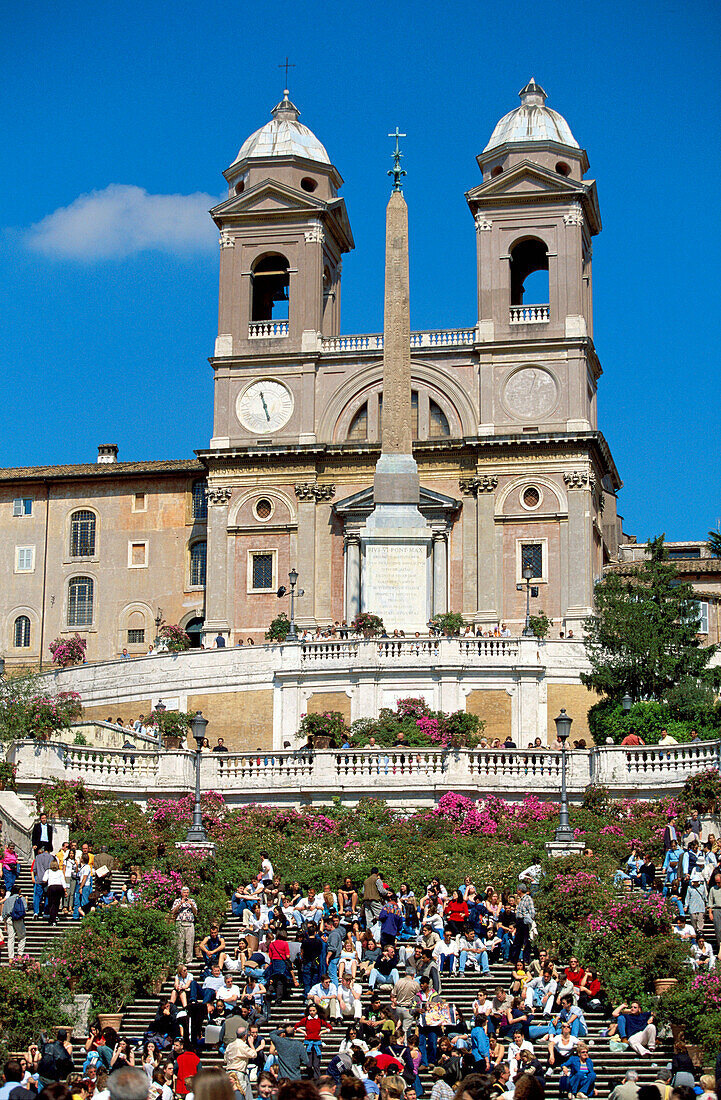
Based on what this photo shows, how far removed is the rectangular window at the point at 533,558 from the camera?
64.0 meters

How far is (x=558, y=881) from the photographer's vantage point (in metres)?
28.2

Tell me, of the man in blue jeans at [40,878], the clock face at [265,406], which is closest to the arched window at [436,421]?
the clock face at [265,406]

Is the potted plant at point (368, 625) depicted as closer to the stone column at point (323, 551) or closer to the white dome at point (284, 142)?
the stone column at point (323, 551)

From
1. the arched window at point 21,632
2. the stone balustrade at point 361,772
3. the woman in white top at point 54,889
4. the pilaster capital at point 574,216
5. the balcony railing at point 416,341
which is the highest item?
the pilaster capital at point 574,216

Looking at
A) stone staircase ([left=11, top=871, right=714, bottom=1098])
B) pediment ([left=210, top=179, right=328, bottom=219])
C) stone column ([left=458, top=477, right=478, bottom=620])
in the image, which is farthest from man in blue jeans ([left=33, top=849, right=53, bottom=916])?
pediment ([left=210, top=179, right=328, bottom=219])

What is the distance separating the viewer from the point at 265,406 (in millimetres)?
68062

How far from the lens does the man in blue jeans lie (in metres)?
29.0

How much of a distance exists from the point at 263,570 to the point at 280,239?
13420 mm

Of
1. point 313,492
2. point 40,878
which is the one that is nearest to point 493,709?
point 313,492

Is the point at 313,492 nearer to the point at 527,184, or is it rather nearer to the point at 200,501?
the point at 200,501

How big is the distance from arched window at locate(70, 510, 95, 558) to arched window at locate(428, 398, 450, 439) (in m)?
15.0

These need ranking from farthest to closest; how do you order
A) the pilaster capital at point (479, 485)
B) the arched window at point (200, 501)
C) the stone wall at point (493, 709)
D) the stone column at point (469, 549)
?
1. the arched window at point (200, 501)
2. the pilaster capital at point (479, 485)
3. the stone column at point (469, 549)
4. the stone wall at point (493, 709)

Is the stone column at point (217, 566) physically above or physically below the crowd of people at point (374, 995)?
above

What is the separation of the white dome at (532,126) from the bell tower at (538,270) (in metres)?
0.04
